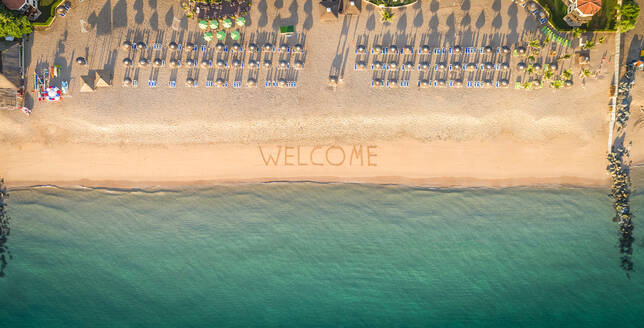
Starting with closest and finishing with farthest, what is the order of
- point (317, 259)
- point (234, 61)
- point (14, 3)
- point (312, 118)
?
1. point (14, 3)
2. point (234, 61)
3. point (312, 118)
4. point (317, 259)

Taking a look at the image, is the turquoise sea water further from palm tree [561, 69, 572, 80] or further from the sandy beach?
palm tree [561, 69, 572, 80]

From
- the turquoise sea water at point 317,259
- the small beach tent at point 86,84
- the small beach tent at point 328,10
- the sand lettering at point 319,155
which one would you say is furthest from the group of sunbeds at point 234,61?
the turquoise sea water at point 317,259

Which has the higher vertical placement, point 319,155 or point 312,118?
point 312,118

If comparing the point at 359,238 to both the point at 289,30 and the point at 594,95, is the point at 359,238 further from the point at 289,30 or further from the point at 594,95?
the point at 594,95

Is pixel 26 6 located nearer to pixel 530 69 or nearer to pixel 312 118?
pixel 312 118

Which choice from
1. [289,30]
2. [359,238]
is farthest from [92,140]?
[359,238]

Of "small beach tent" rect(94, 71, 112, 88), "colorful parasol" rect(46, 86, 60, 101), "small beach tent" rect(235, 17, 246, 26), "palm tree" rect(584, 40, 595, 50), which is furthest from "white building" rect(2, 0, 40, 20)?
"palm tree" rect(584, 40, 595, 50)

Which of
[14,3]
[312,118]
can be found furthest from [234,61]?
[14,3]
